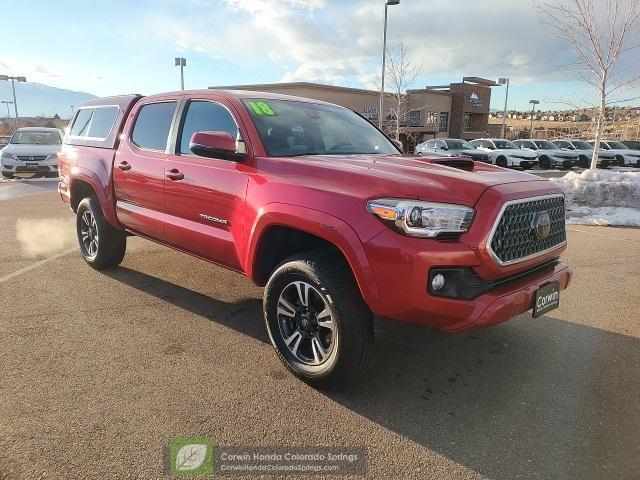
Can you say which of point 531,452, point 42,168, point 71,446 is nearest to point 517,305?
point 531,452

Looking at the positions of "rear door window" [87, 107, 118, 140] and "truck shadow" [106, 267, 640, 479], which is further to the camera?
"rear door window" [87, 107, 118, 140]

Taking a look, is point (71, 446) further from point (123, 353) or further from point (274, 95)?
point (274, 95)


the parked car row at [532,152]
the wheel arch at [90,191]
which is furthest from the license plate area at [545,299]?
the parked car row at [532,152]

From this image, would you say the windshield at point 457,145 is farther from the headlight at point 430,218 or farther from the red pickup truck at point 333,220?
the headlight at point 430,218

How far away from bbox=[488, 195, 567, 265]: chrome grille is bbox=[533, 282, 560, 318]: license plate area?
223 mm

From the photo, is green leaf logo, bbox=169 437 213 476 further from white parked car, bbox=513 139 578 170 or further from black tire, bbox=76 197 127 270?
white parked car, bbox=513 139 578 170

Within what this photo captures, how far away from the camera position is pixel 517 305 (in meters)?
2.79

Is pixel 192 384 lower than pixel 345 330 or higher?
lower

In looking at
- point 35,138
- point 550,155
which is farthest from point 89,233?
point 550,155

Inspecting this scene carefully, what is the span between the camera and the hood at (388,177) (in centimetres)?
267

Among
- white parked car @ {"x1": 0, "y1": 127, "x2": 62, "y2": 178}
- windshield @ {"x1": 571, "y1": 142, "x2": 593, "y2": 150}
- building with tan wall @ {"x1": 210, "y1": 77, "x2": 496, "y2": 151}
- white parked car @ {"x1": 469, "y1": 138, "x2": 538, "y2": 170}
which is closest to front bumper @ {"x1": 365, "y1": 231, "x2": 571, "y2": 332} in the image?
white parked car @ {"x1": 0, "y1": 127, "x2": 62, "y2": 178}

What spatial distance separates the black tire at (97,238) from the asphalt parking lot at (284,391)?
2.03ft

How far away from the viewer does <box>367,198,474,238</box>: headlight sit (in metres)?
2.59

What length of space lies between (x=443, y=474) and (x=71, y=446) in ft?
6.24
